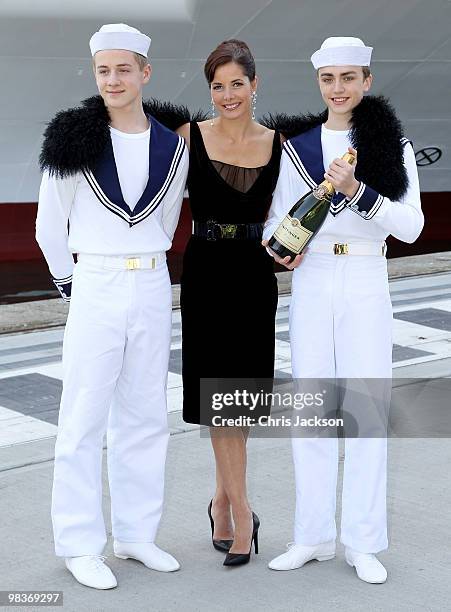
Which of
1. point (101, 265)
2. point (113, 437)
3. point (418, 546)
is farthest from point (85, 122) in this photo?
point (418, 546)

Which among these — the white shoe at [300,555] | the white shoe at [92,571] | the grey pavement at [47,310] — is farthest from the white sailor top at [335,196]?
the grey pavement at [47,310]

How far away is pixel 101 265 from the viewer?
11.0ft

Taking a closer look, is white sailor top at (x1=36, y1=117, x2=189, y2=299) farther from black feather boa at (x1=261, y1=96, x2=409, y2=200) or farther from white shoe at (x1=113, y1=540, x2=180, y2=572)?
white shoe at (x1=113, y1=540, x2=180, y2=572)

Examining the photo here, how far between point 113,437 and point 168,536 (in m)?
0.47

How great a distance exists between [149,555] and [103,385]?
58cm

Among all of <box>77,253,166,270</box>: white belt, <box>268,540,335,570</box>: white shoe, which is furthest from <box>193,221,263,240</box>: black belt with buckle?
<box>268,540,335,570</box>: white shoe

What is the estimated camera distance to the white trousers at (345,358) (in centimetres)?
338

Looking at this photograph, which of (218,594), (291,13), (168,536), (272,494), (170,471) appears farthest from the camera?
(291,13)

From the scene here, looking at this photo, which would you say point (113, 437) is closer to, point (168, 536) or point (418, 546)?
point (168, 536)

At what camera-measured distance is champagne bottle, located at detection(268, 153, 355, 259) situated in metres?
3.30

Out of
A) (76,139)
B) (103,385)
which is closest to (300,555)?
(103,385)

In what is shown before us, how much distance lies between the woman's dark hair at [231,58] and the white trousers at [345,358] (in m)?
0.63

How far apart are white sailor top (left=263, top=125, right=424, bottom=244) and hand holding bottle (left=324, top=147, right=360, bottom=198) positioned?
2.6 inches

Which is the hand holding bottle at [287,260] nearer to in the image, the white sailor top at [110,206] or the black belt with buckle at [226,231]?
the black belt with buckle at [226,231]
